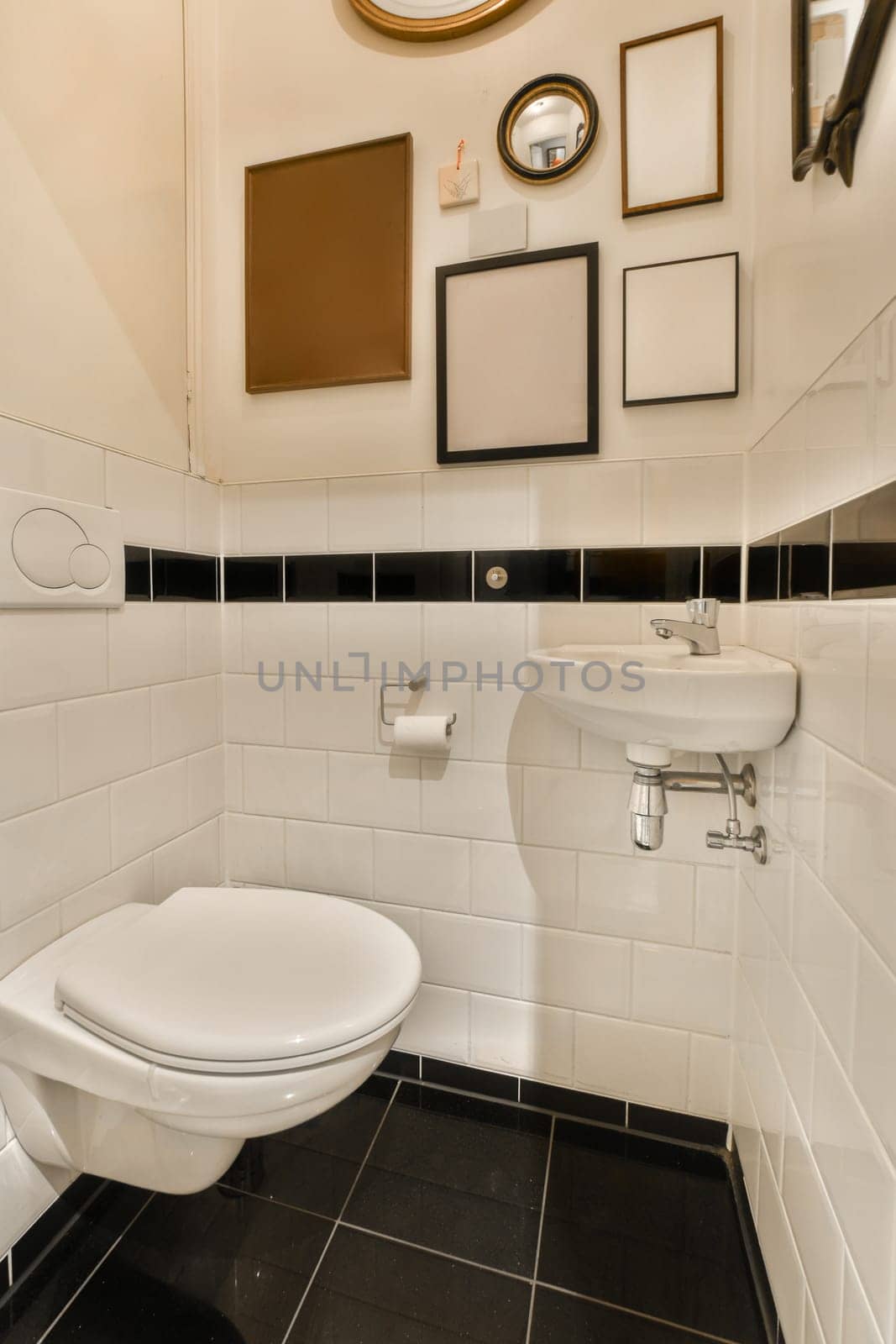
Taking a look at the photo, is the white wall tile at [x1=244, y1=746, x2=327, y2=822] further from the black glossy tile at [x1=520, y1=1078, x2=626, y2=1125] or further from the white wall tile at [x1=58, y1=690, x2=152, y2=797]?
the black glossy tile at [x1=520, y1=1078, x2=626, y2=1125]

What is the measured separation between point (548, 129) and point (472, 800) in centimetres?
133

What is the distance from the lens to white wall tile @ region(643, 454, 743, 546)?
45.1 inches

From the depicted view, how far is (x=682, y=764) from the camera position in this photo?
1177mm

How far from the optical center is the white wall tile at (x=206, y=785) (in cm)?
137

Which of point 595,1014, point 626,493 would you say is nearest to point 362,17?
point 626,493

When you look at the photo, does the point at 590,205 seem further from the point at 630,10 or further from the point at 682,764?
the point at 682,764

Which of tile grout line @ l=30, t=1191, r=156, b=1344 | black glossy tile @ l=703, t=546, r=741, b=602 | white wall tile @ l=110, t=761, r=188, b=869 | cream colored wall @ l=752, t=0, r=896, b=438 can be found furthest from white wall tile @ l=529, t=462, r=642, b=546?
tile grout line @ l=30, t=1191, r=156, b=1344

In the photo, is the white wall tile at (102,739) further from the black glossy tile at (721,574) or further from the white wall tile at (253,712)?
the black glossy tile at (721,574)

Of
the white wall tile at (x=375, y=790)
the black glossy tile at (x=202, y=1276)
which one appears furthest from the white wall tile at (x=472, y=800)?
the black glossy tile at (x=202, y=1276)

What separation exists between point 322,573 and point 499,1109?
121 centimetres

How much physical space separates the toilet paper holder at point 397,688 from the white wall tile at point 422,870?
24 cm

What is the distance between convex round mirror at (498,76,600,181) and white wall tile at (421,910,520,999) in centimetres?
150

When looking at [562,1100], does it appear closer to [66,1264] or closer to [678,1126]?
[678,1126]

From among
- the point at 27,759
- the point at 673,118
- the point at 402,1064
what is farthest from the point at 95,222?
the point at 402,1064
